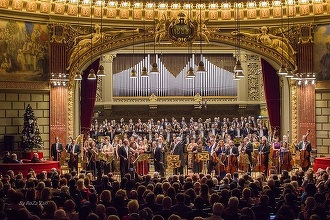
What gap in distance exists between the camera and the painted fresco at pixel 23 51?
23.3m

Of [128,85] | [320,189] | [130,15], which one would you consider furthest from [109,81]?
[320,189]

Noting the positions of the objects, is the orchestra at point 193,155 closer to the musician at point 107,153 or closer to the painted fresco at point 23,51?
the musician at point 107,153

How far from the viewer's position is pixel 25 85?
2389 cm

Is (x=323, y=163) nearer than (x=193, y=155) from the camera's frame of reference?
Yes

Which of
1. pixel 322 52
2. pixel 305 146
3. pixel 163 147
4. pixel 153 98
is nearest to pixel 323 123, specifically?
pixel 305 146

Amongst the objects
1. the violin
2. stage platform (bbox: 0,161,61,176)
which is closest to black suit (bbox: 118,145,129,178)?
stage platform (bbox: 0,161,61,176)

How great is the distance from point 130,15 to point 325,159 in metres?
10.2

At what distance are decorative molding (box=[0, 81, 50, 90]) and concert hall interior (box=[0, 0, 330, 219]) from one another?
39 mm

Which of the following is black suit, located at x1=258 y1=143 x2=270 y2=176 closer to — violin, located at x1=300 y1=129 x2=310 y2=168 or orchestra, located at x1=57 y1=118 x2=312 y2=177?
orchestra, located at x1=57 y1=118 x2=312 y2=177

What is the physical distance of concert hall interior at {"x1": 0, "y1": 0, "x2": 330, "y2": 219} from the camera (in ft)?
75.8

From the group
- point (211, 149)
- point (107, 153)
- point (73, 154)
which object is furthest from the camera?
point (211, 149)

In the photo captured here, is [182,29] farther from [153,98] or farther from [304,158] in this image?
[153,98]

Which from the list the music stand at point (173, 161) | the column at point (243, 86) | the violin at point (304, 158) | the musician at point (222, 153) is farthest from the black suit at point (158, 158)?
the column at point (243, 86)

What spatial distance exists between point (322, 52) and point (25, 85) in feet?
39.6
